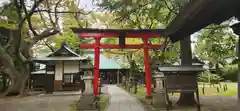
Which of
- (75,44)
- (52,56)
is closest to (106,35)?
(52,56)

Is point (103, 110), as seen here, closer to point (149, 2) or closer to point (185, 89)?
point (185, 89)

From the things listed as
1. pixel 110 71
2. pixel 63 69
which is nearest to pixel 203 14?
pixel 63 69

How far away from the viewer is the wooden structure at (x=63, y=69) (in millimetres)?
19219

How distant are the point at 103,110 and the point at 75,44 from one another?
1710cm

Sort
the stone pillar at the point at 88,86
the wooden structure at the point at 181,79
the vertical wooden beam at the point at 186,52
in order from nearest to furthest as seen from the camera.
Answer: the wooden structure at the point at 181,79, the stone pillar at the point at 88,86, the vertical wooden beam at the point at 186,52

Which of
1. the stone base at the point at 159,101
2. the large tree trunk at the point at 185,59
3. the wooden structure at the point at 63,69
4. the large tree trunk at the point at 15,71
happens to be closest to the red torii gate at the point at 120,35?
the large tree trunk at the point at 185,59

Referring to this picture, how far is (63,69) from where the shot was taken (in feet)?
65.1

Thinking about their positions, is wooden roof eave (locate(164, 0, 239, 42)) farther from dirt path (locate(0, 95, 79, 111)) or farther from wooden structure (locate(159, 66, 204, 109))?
dirt path (locate(0, 95, 79, 111))

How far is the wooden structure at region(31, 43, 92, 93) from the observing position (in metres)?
19.2

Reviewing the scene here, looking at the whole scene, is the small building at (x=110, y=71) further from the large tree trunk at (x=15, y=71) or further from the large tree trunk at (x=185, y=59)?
the large tree trunk at (x=185, y=59)

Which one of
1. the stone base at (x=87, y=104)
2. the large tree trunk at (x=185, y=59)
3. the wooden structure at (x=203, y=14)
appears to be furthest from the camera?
the large tree trunk at (x=185, y=59)

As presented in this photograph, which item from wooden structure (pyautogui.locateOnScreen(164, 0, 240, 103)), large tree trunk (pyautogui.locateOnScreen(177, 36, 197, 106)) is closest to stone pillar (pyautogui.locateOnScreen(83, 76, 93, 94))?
large tree trunk (pyautogui.locateOnScreen(177, 36, 197, 106))

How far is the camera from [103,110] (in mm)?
9383

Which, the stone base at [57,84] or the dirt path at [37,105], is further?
the stone base at [57,84]
